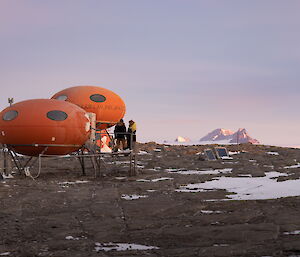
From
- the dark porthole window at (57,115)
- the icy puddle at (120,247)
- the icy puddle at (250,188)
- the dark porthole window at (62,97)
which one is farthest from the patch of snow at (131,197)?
the dark porthole window at (62,97)

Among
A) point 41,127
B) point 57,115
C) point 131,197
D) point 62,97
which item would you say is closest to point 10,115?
point 41,127

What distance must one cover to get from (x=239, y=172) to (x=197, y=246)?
36.8 ft

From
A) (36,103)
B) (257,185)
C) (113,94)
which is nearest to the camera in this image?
(257,185)

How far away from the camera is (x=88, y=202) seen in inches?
382

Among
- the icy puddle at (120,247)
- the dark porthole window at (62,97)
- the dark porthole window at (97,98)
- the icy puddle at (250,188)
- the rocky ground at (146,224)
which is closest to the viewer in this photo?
the rocky ground at (146,224)

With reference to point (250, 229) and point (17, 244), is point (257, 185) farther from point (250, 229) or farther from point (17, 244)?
point (17, 244)

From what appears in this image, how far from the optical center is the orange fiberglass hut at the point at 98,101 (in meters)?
24.2

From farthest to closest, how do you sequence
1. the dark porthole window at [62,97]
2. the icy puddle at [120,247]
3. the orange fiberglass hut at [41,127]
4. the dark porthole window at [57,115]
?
the dark porthole window at [62,97] → the dark porthole window at [57,115] → the orange fiberglass hut at [41,127] → the icy puddle at [120,247]

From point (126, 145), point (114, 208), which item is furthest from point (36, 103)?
point (114, 208)

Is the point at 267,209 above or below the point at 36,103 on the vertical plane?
below

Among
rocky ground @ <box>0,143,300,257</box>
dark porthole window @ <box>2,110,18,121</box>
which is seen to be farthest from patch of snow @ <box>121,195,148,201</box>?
dark porthole window @ <box>2,110,18,121</box>

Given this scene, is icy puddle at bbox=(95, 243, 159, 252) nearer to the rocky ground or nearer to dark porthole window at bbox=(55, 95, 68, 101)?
the rocky ground

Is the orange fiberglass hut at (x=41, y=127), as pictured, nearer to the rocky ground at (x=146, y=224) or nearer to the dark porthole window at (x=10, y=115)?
the dark porthole window at (x=10, y=115)

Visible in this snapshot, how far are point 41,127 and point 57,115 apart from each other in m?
0.76
